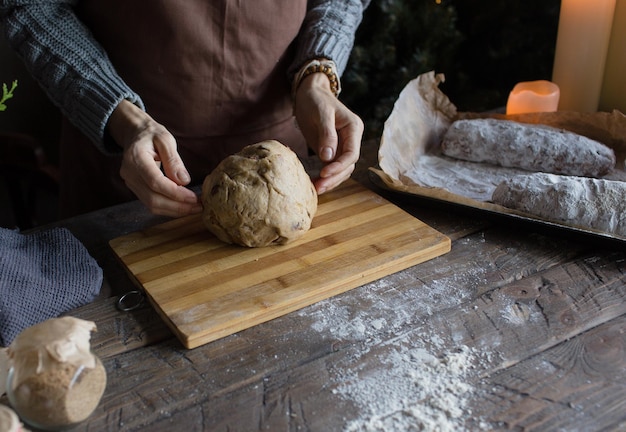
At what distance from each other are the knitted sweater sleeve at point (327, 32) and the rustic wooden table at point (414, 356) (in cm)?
63

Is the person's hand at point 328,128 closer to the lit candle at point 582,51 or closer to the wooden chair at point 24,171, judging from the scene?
the lit candle at point 582,51

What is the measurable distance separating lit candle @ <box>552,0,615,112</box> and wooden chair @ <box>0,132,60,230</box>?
67.9 inches

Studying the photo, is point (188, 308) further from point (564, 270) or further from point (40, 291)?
point (564, 270)

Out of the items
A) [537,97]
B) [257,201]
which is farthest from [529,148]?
[257,201]

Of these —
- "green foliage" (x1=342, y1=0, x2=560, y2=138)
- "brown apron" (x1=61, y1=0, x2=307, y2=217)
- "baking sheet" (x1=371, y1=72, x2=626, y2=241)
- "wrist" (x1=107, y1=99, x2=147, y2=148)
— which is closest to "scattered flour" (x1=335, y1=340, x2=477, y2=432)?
"baking sheet" (x1=371, y1=72, x2=626, y2=241)

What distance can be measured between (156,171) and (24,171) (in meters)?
1.34

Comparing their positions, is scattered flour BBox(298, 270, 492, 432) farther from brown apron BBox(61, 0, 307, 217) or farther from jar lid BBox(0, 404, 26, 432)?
brown apron BBox(61, 0, 307, 217)

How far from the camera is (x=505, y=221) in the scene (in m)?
1.32

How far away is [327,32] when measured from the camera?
1569mm

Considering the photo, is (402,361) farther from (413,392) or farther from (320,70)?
(320,70)

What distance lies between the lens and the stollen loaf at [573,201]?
1258 millimetres

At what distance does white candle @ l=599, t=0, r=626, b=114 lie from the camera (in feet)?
5.66

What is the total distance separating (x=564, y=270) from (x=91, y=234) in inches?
39.4

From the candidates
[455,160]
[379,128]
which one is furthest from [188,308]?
[379,128]
